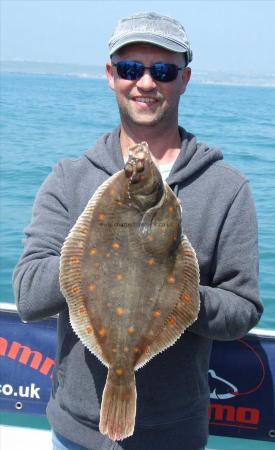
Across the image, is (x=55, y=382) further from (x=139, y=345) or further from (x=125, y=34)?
(x=125, y=34)

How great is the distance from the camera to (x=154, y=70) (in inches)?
104

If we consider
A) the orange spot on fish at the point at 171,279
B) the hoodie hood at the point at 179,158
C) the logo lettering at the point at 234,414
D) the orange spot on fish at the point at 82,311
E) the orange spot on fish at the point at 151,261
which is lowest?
the logo lettering at the point at 234,414

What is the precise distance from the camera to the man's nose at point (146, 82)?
2631 mm

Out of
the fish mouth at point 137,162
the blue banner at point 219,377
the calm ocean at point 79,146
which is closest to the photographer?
the fish mouth at point 137,162

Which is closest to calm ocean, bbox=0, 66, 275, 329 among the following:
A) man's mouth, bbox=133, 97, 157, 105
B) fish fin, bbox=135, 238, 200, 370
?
man's mouth, bbox=133, 97, 157, 105

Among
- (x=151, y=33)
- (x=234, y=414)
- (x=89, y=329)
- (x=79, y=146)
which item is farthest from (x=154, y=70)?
(x=79, y=146)

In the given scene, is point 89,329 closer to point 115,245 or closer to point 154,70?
point 115,245

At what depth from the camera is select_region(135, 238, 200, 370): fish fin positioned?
2.25m

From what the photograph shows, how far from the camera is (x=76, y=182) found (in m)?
2.73

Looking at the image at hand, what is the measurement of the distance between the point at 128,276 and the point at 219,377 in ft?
5.21

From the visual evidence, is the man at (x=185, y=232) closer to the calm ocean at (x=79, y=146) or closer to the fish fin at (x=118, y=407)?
the fish fin at (x=118, y=407)

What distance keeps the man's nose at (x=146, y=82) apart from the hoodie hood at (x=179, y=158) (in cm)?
29

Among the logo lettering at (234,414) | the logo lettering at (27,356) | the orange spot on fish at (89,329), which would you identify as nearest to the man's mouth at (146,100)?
the orange spot on fish at (89,329)

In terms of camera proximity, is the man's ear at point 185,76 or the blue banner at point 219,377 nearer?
the man's ear at point 185,76
